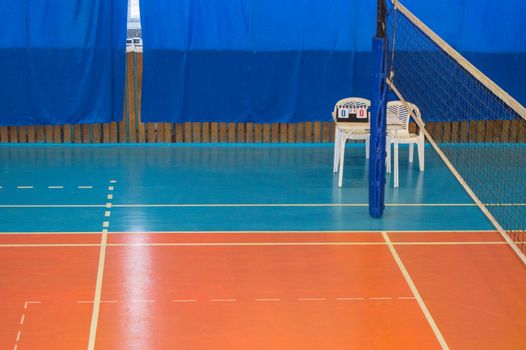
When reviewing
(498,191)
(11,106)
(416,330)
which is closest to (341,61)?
(498,191)

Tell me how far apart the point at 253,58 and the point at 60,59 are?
298 cm

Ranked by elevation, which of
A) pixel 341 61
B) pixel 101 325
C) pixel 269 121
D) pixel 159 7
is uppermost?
pixel 159 7

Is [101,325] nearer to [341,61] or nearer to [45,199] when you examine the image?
[45,199]

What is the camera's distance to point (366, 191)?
31.3 ft

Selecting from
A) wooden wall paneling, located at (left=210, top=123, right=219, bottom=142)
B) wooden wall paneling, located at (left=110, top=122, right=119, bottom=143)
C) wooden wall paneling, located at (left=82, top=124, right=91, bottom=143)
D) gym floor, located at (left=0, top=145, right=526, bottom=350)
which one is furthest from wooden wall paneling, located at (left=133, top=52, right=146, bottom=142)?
gym floor, located at (left=0, top=145, right=526, bottom=350)

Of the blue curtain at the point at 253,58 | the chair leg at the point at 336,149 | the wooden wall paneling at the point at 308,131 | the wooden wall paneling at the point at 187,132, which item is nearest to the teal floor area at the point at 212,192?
the chair leg at the point at 336,149

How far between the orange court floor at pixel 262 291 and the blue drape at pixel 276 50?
515cm

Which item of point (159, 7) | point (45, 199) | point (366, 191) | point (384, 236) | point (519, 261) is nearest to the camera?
point (519, 261)

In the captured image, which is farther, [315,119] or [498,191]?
[315,119]

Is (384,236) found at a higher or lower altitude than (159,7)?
lower

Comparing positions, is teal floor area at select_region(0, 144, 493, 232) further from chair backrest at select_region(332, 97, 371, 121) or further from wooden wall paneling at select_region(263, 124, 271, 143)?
chair backrest at select_region(332, 97, 371, 121)

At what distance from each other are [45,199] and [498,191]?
206 inches

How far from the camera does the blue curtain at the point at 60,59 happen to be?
39.6 feet

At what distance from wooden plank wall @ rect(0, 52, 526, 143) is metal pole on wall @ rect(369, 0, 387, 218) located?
15.6 ft
